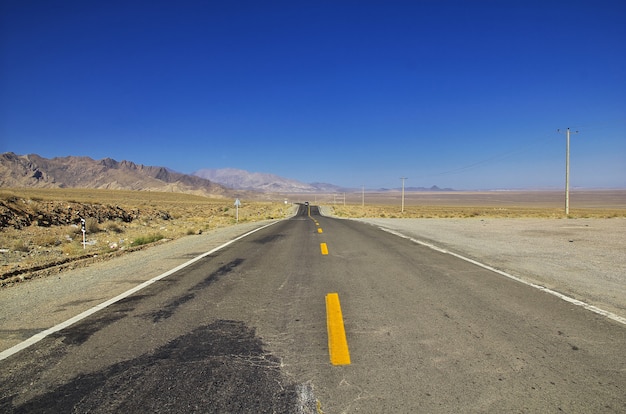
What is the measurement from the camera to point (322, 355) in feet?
11.1

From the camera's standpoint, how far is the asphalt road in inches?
105

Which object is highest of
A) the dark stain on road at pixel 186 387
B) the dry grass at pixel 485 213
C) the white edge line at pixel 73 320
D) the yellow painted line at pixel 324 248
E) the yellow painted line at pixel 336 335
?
the yellow painted line at pixel 336 335

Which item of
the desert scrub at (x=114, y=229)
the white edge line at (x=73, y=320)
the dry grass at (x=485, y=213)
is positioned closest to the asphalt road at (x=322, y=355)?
the white edge line at (x=73, y=320)

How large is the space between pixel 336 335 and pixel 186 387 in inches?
63.2

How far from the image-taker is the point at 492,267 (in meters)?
7.77

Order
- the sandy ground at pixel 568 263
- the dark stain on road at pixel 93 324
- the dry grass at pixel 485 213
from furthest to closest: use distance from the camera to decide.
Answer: the dry grass at pixel 485 213, the sandy ground at pixel 568 263, the dark stain on road at pixel 93 324

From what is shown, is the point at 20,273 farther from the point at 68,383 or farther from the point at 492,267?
the point at 492,267

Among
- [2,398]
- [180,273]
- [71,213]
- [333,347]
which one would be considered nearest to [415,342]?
[333,347]

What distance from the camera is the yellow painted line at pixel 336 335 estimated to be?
10.8 ft

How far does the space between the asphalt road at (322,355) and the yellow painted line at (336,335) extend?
0.07m

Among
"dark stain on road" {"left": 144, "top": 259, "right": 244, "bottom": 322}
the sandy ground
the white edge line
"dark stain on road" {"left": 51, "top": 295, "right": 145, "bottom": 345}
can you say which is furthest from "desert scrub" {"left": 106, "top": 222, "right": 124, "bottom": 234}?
the sandy ground

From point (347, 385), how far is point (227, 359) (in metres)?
1.18

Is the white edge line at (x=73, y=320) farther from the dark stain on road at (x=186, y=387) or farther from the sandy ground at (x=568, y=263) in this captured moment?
the sandy ground at (x=568, y=263)

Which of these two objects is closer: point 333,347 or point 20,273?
point 333,347
